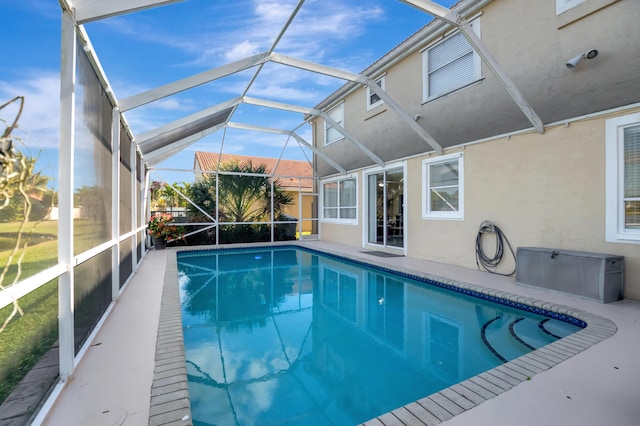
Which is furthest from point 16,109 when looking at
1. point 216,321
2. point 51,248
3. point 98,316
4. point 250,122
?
point 250,122

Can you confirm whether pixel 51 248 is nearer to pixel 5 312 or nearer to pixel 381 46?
pixel 5 312

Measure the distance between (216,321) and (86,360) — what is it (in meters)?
1.81

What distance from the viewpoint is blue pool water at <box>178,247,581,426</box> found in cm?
247

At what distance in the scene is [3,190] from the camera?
114 cm

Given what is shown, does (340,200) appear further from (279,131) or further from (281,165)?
(281,165)

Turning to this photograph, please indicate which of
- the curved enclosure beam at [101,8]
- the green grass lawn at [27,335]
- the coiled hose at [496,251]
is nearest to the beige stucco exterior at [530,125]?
the coiled hose at [496,251]

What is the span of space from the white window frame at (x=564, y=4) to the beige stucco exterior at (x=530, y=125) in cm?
8

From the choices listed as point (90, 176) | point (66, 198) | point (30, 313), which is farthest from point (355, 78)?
point (30, 313)

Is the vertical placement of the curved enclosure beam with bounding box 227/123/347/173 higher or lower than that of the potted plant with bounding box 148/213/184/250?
higher

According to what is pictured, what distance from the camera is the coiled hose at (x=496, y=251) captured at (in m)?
5.85

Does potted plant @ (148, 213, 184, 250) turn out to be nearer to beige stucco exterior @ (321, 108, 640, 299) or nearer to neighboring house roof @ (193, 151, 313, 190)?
beige stucco exterior @ (321, 108, 640, 299)

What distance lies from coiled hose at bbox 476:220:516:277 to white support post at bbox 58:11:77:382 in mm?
6423

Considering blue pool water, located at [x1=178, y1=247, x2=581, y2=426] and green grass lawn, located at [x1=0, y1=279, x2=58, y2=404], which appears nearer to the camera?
green grass lawn, located at [x1=0, y1=279, x2=58, y2=404]

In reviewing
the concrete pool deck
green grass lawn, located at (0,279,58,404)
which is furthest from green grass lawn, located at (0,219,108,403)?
the concrete pool deck
